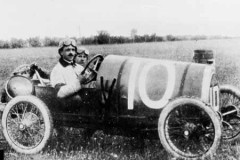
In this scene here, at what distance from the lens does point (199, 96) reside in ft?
8.45

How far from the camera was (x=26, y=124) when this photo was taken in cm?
305

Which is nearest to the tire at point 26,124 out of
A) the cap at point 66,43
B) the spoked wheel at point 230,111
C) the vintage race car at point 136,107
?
the vintage race car at point 136,107

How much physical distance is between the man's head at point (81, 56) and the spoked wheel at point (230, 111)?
4.49 feet

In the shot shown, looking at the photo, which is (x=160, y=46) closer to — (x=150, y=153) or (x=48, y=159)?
(x=150, y=153)

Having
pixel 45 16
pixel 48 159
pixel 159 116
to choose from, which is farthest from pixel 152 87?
pixel 45 16

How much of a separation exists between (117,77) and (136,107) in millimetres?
306

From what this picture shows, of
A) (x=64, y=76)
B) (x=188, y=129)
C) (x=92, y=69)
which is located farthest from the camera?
(x=64, y=76)

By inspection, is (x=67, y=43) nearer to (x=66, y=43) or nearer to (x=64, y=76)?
(x=66, y=43)

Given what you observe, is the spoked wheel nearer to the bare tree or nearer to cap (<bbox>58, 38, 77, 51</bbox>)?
the bare tree

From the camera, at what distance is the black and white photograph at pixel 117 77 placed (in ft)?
8.78

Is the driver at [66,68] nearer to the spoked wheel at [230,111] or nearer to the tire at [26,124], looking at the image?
the tire at [26,124]

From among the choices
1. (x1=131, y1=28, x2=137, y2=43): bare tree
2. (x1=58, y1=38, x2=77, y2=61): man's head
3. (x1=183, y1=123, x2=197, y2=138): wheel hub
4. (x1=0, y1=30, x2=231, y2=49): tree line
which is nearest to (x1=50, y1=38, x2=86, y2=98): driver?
(x1=58, y1=38, x2=77, y2=61): man's head

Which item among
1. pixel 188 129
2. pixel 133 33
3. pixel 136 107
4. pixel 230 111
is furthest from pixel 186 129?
pixel 133 33

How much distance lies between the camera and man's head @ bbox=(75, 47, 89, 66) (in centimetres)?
317
